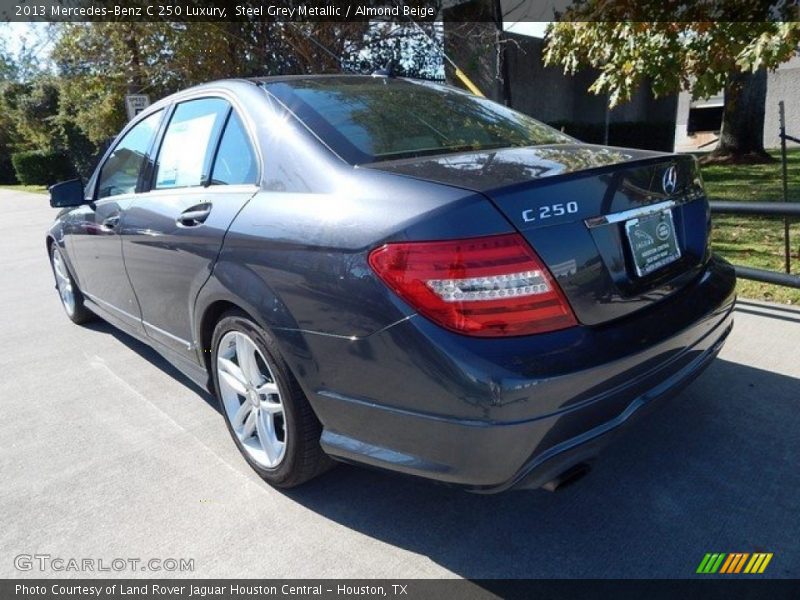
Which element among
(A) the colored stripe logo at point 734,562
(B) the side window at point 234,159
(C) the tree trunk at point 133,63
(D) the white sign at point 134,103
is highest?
(C) the tree trunk at point 133,63

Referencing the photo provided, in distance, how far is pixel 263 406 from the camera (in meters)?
2.67

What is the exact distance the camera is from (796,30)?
12.7 feet

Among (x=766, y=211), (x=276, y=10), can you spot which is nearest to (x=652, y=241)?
(x=766, y=211)

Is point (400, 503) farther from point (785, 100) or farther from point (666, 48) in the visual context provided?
point (785, 100)

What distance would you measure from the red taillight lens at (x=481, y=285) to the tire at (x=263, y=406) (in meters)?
0.79

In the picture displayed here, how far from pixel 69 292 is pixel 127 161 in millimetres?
1941

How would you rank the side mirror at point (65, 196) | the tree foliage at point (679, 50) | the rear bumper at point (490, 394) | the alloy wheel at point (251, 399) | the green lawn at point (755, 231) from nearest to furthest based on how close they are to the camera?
the rear bumper at point (490, 394)
the alloy wheel at point (251, 399)
the tree foliage at point (679, 50)
the side mirror at point (65, 196)
the green lawn at point (755, 231)

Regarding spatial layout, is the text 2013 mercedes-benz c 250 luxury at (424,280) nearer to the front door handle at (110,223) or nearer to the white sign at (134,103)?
the front door handle at (110,223)

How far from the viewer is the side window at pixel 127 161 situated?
3.67m

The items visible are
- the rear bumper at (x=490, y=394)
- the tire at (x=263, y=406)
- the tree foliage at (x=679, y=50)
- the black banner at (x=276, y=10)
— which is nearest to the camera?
the rear bumper at (x=490, y=394)

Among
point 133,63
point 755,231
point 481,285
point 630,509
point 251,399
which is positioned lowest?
point 630,509

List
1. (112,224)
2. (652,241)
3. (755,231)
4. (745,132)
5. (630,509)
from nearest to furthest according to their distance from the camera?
(652,241)
(630,509)
(112,224)
(755,231)
(745,132)

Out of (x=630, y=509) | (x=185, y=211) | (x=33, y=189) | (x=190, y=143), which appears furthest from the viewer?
(x=33, y=189)

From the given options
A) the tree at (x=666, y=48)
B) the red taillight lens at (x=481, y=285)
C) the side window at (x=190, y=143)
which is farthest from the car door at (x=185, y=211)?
the tree at (x=666, y=48)
